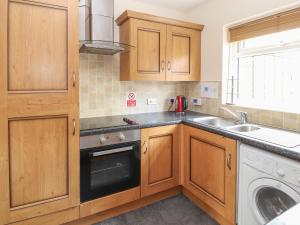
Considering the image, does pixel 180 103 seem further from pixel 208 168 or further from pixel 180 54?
pixel 208 168

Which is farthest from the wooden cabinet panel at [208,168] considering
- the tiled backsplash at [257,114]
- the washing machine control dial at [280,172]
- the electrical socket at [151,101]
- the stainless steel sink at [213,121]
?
the electrical socket at [151,101]

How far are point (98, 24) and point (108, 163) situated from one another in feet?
4.21

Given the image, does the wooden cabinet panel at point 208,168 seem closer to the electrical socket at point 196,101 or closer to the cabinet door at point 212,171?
the cabinet door at point 212,171

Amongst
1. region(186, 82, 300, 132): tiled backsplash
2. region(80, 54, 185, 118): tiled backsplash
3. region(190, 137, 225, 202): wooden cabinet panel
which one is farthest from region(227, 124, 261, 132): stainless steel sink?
region(80, 54, 185, 118): tiled backsplash

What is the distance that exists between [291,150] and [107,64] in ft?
6.21

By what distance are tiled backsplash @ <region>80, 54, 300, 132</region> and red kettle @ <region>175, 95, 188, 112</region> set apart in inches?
6.9

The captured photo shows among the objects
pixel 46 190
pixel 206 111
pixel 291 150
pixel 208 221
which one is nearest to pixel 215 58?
pixel 206 111

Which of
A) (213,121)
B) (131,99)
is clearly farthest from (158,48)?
(213,121)

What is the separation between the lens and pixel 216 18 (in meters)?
2.50

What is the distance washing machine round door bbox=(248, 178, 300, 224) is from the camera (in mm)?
1396

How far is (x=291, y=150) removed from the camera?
4.22ft

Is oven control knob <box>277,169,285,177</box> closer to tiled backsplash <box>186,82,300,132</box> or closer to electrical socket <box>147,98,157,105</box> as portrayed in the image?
tiled backsplash <box>186,82,300,132</box>

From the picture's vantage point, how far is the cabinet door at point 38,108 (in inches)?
58.2

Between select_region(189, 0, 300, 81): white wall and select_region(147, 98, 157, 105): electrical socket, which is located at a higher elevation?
select_region(189, 0, 300, 81): white wall
